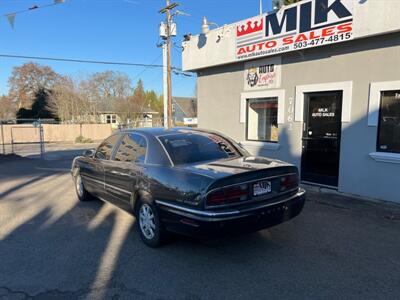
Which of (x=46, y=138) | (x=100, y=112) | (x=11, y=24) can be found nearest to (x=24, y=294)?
(x=11, y=24)

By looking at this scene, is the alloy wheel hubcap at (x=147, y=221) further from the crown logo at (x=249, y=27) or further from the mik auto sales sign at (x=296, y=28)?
the crown logo at (x=249, y=27)

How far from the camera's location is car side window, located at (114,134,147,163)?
4508 mm

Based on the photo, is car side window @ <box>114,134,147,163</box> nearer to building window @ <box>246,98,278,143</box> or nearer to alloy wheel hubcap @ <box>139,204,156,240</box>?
alloy wheel hubcap @ <box>139,204,156,240</box>

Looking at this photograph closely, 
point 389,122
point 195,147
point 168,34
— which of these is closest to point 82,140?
point 168,34

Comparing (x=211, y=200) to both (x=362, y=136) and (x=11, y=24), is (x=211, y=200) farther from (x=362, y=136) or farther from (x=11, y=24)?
(x=11, y=24)

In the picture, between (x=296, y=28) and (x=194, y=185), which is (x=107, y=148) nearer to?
(x=194, y=185)

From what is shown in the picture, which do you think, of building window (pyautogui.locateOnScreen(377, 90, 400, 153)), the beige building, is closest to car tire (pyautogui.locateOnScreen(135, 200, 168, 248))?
the beige building

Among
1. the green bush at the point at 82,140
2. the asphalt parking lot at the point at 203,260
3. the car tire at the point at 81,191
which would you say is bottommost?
the green bush at the point at 82,140

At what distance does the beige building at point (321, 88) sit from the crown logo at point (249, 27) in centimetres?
3

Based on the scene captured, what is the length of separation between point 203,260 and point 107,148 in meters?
2.76

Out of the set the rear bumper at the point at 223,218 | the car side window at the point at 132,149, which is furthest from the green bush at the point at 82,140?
the rear bumper at the point at 223,218

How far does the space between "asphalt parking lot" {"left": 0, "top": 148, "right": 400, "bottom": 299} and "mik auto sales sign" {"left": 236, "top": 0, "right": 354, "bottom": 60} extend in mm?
3503

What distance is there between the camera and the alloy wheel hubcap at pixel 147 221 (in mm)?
4094

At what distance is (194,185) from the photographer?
347 centimetres
